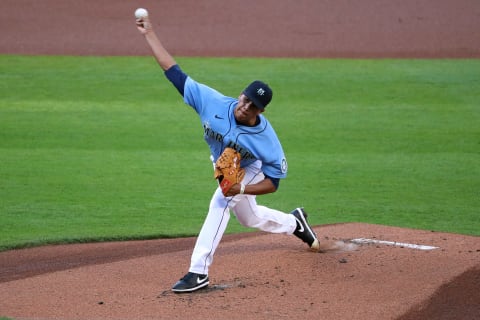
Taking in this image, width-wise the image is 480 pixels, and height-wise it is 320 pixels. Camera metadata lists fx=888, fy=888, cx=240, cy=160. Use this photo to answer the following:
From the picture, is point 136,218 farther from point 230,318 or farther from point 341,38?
point 341,38

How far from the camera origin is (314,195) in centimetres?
1005

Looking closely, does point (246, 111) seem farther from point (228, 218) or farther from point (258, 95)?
point (228, 218)

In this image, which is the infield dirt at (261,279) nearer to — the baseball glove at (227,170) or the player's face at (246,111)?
the baseball glove at (227,170)

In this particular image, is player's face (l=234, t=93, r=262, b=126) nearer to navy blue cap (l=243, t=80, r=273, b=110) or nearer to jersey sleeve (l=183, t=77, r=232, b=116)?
navy blue cap (l=243, t=80, r=273, b=110)

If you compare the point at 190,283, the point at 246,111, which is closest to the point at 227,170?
the point at 246,111

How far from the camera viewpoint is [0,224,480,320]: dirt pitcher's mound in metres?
5.65

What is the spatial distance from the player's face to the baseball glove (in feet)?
0.78

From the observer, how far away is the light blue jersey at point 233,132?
6113 mm

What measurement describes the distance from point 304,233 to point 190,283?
1297 millimetres

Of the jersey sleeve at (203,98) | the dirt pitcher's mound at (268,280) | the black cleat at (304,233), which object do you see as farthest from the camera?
the black cleat at (304,233)

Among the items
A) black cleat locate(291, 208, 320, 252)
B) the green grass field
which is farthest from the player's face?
the green grass field

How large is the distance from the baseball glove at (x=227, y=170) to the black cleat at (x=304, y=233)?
1.13 metres

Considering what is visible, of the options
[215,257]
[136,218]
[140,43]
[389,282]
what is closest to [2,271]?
[215,257]

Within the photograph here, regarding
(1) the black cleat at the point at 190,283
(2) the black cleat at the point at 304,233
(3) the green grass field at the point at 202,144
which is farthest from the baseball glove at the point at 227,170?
(3) the green grass field at the point at 202,144
